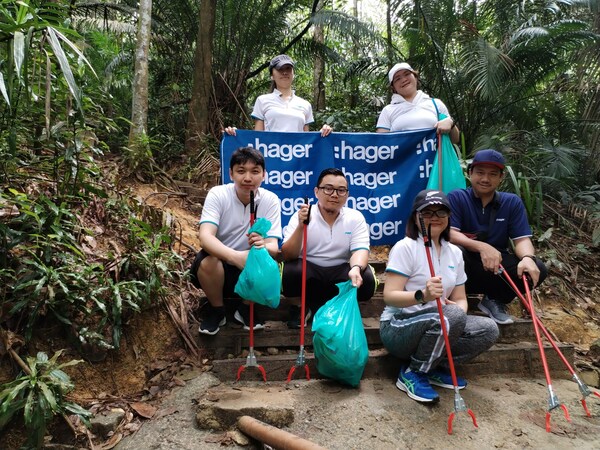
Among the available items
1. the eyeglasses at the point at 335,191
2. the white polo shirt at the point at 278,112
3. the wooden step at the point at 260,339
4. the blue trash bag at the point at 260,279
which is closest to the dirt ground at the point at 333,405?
the wooden step at the point at 260,339

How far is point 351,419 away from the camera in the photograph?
260 cm

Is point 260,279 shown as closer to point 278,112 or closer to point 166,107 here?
point 278,112

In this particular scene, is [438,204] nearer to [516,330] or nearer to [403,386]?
[403,386]

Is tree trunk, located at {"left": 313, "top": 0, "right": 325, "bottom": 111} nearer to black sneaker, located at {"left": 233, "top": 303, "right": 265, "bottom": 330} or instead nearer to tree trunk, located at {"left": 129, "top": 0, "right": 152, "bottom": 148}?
tree trunk, located at {"left": 129, "top": 0, "right": 152, "bottom": 148}

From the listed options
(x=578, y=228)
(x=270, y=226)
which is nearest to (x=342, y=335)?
(x=270, y=226)

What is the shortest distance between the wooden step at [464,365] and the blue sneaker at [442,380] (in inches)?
9.1

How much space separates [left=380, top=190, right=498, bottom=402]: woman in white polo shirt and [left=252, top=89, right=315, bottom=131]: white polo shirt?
190 cm

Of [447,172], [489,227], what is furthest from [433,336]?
[447,172]

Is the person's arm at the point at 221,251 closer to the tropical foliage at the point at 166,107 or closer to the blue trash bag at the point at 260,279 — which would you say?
the blue trash bag at the point at 260,279

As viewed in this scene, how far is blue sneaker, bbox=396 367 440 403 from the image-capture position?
109 inches

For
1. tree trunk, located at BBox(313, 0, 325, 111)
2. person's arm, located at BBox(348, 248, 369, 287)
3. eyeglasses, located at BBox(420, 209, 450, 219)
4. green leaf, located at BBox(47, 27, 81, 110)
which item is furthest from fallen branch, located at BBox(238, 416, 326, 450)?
tree trunk, located at BBox(313, 0, 325, 111)

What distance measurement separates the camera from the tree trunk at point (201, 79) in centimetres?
666

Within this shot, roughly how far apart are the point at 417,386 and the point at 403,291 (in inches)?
23.0

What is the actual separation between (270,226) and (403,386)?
134 centimetres
